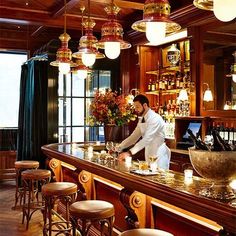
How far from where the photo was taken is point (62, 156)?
172 inches

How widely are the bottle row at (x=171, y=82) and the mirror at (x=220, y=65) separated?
1.34 ft

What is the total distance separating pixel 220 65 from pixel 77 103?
3.18m

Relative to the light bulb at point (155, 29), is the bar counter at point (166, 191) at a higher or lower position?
lower

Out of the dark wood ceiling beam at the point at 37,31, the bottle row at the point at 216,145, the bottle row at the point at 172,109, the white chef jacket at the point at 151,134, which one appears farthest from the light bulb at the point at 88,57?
the dark wood ceiling beam at the point at 37,31

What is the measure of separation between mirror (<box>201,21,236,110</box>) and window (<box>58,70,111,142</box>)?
8.82 ft

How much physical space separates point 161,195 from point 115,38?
62.3 inches

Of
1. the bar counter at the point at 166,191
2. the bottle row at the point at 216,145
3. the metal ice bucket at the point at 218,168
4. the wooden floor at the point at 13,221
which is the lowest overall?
the wooden floor at the point at 13,221

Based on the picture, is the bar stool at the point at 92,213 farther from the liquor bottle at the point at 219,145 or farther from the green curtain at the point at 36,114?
the green curtain at the point at 36,114

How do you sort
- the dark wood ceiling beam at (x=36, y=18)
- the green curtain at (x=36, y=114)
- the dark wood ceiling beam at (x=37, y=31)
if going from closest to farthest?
the dark wood ceiling beam at (x=36, y=18) < the green curtain at (x=36, y=114) < the dark wood ceiling beam at (x=37, y=31)

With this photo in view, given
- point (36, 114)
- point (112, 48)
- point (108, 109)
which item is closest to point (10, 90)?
point (36, 114)

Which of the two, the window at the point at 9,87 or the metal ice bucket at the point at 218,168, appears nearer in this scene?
the metal ice bucket at the point at 218,168

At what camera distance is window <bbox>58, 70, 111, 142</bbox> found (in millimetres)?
7406

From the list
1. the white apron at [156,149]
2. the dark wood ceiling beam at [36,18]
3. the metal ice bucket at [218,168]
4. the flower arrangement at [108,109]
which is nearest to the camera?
the metal ice bucket at [218,168]

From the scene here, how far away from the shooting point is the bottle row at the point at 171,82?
6.14 m
